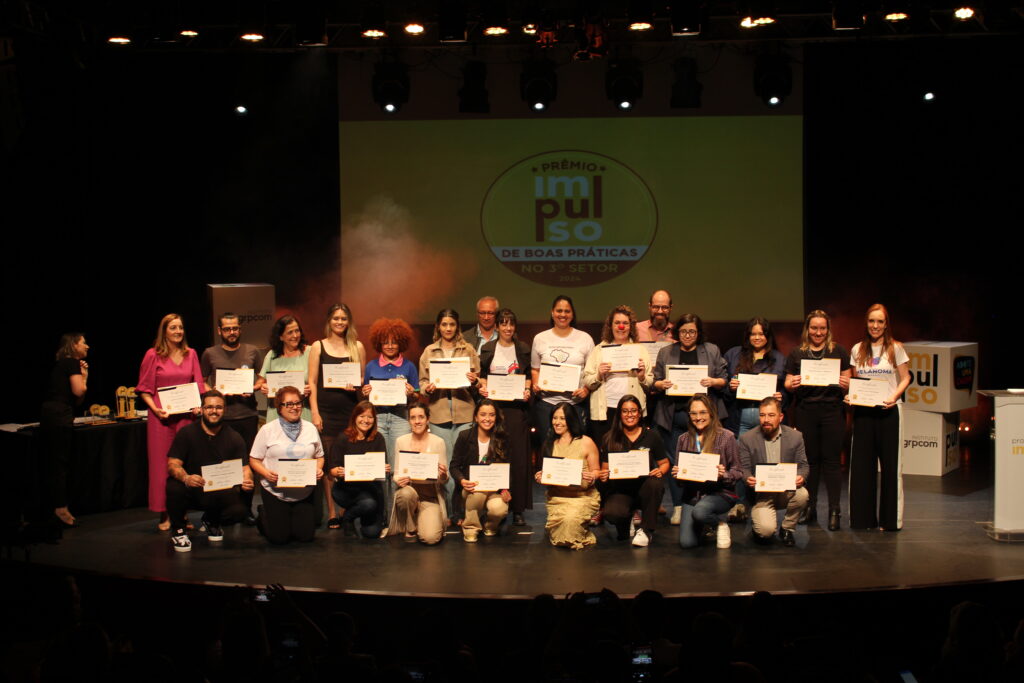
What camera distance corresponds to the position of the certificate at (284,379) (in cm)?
755

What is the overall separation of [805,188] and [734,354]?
326 centimetres

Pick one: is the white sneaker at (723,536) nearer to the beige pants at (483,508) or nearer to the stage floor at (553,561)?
the stage floor at (553,561)

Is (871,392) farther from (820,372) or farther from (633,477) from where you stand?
(633,477)

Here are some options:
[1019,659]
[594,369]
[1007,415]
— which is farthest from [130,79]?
[1019,659]

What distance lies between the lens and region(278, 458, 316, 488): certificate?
7.05 metres

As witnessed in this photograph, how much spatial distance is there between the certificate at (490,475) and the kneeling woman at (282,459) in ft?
3.65

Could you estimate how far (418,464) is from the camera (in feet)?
23.1

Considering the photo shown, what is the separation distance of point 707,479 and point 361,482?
7.99 ft

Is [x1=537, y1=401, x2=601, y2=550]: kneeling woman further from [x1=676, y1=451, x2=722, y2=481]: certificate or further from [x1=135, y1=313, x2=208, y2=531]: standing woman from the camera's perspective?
[x1=135, y1=313, x2=208, y2=531]: standing woman

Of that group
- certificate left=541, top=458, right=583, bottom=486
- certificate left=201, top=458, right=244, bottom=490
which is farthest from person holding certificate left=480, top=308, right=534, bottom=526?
certificate left=201, top=458, right=244, bottom=490

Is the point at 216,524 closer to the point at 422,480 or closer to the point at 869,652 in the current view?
the point at 422,480

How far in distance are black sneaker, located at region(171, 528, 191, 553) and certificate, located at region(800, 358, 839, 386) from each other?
177 inches

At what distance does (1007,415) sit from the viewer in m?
6.84

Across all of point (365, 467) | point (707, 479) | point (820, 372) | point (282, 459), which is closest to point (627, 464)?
point (707, 479)
